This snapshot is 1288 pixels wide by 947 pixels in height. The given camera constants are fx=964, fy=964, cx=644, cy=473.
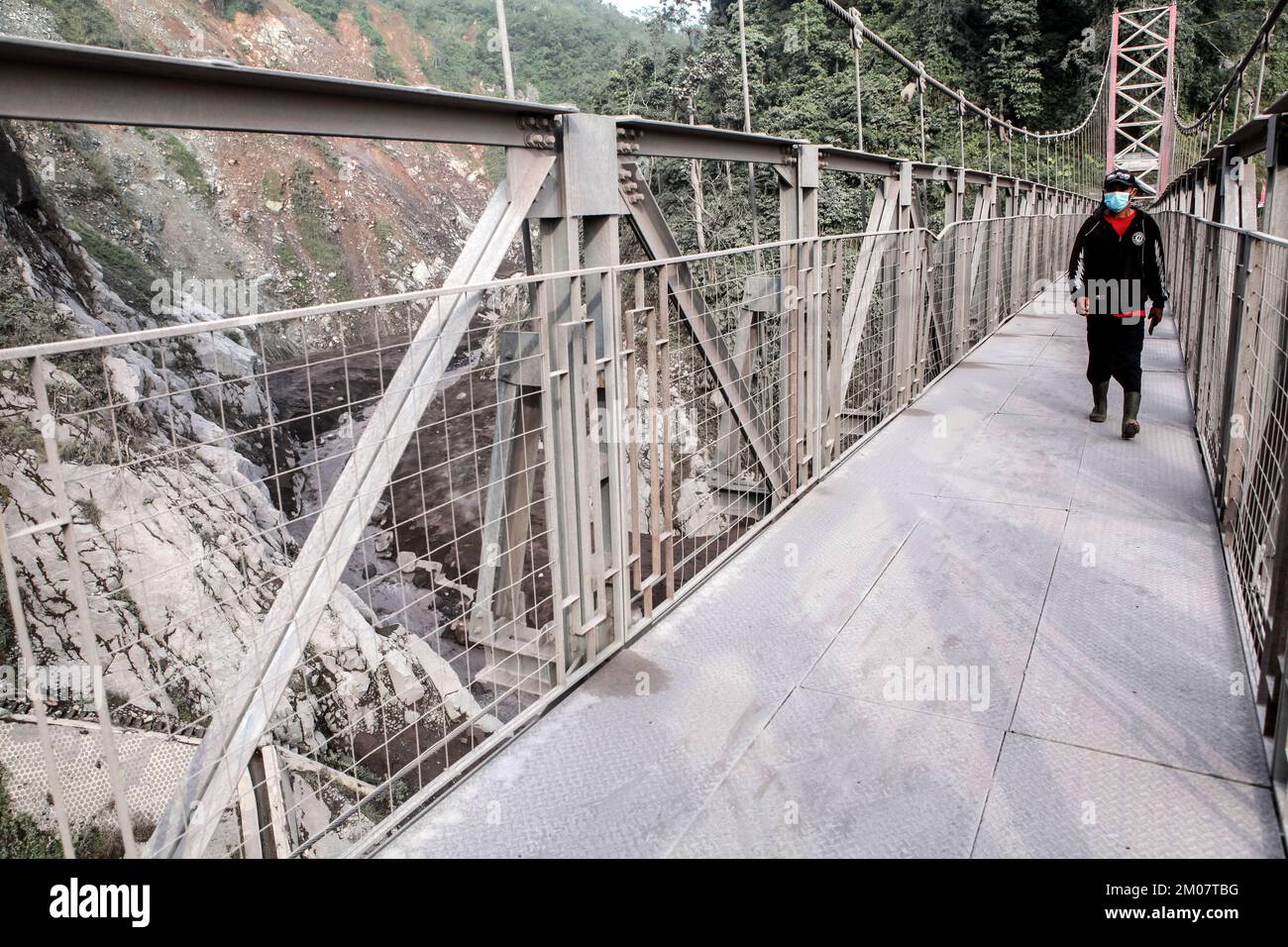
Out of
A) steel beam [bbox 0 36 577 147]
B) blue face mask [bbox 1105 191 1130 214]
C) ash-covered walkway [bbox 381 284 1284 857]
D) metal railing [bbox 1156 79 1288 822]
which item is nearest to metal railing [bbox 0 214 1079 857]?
ash-covered walkway [bbox 381 284 1284 857]

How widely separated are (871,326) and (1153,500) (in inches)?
83.9

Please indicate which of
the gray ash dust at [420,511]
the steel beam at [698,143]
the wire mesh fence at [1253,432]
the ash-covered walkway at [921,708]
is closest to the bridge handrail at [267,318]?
the gray ash dust at [420,511]

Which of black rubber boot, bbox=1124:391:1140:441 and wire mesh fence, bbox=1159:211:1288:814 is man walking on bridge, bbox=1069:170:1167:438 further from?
wire mesh fence, bbox=1159:211:1288:814

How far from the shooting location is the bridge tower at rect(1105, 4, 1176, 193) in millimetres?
30922

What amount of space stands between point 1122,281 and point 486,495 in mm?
4021

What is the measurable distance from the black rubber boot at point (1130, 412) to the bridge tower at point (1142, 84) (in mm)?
30134

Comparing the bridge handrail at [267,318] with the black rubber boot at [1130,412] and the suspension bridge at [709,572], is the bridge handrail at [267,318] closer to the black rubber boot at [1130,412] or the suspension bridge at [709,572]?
the suspension bridge at [709,572]

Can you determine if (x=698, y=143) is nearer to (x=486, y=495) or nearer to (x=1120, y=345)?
(x=486, y=495)

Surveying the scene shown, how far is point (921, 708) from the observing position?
2.79 meters

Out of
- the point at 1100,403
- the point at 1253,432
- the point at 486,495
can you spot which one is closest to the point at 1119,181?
the point at 1100,403

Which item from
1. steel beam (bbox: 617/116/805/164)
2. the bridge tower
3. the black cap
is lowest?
the black cap

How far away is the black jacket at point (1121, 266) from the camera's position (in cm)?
544

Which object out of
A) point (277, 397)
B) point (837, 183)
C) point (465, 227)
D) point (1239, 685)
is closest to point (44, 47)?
point (1239, 685)

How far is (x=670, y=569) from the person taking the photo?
3.45 m
